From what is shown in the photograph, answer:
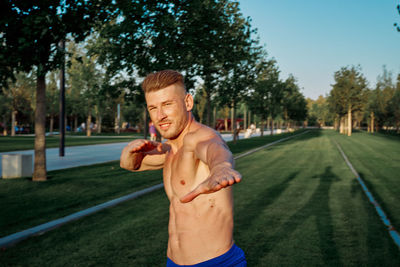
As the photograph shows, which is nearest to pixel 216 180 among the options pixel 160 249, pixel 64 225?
pixel 160 249

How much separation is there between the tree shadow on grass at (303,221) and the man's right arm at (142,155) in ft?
8.86

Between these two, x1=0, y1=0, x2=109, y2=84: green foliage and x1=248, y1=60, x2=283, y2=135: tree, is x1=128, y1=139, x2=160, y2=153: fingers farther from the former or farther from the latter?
x1=248, y1=60, x2=283, y2=135: tree

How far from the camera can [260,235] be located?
223 inches

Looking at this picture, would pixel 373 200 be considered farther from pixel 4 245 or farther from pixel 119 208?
pixel 4 245

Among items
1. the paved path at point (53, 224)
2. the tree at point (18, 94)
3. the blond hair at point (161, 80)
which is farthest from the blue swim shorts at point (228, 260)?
the tree at point (18, 94)

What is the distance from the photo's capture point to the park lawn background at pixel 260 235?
4.67m

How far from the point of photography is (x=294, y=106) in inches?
2584

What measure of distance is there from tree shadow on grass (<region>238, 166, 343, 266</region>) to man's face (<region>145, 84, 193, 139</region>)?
3.07m

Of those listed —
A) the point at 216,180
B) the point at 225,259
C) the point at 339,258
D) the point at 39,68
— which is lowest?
the point at 339,258

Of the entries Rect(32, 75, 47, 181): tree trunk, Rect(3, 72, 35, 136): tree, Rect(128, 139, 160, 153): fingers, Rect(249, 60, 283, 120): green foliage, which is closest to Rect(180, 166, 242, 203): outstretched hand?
Rect(128, 139, 160, 153): fingers

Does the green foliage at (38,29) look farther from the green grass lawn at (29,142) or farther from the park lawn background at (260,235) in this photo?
the green grass lawn at (29,142)

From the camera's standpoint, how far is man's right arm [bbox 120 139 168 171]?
2.41 metres

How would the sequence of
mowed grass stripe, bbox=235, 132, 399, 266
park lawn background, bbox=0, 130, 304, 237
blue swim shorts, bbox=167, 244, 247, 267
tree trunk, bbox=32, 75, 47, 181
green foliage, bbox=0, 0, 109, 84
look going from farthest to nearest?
1. tree trunk, bbox=32, 75, 47, 181
2. green foliage, bbox=0, 0, 109, 84
3. park lawn background, bbox=0, 130, 304, 237
4. mowed grass stripe, bbox=235, 132, 399, 266
5. blue swim shorts, bbox=167, 244, 247, 267

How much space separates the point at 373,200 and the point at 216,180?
824 centimetres
